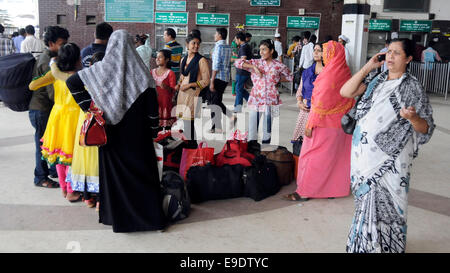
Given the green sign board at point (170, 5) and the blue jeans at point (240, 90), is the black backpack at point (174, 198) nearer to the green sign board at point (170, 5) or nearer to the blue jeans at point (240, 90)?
the blue jeans at point (240, 90)

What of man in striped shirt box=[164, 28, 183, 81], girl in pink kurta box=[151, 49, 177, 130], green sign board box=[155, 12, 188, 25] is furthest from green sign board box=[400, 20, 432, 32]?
girl in pink kurta box=[151, 49, 177, 130]

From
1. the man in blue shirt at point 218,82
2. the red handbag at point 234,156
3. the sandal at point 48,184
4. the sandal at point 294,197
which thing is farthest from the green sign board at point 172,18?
the sandal at point 294,197

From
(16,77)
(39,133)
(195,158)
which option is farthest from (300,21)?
(16,77)

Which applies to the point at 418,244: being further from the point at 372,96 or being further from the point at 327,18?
the point at 327,18

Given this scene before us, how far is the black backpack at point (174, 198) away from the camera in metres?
3.82

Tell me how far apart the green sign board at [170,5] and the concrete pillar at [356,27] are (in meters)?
6.19

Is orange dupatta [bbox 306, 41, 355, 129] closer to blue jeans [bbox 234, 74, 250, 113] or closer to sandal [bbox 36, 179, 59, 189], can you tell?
sandal [bbox 36, 179, 59, 189]

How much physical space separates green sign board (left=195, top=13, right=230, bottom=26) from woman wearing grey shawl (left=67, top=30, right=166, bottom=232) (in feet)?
42.2

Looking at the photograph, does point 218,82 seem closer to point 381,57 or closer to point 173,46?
point 173,46

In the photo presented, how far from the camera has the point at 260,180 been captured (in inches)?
179

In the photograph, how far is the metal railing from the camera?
40.4 feet

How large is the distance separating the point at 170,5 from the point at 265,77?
10.9m

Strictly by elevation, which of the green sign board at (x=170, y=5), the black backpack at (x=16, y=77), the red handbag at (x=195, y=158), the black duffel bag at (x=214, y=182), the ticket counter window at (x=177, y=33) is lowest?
the black duffel bag at (x=214, y=182)

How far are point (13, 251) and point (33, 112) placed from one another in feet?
6.09
